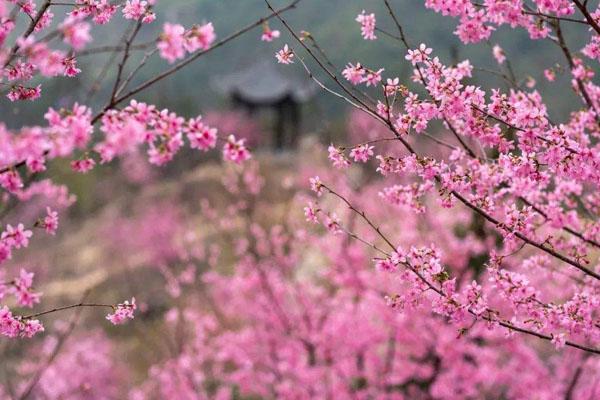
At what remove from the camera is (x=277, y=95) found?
35.1 meters

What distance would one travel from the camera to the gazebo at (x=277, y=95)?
35000mm

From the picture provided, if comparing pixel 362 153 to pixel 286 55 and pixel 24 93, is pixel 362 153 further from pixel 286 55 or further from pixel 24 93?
pixel 24 93

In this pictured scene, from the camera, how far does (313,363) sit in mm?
9344

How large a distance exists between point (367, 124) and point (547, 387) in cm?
2153

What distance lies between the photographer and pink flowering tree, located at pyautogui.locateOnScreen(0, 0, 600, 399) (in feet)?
9.01

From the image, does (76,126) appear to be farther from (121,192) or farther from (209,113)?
(209,113)

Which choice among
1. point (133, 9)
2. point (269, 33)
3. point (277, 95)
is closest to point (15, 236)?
point (133, 9)

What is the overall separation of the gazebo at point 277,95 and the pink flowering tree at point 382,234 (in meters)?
11.2

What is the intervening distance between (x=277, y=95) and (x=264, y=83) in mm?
1936

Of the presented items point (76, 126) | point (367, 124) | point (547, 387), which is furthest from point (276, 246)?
point (367, 124)

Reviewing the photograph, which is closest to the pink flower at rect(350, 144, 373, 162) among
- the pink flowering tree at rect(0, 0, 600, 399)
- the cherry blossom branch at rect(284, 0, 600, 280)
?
the pink flowering tree at rect(0, 0, 600, 399)

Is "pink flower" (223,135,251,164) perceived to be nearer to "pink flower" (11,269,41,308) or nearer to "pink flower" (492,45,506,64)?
"pink flower" (11,269,41,308)

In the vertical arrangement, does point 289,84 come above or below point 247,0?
below

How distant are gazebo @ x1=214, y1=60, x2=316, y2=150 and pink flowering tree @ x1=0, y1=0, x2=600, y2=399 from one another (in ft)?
36.7
